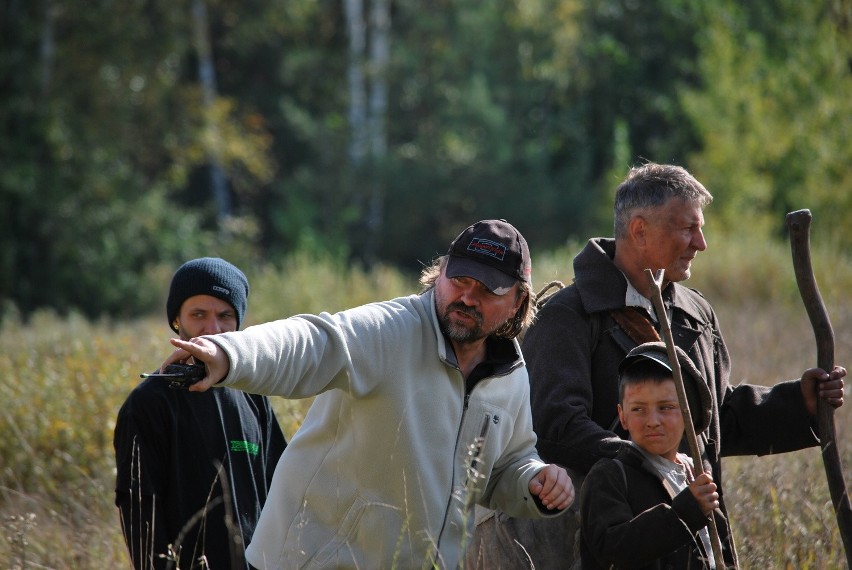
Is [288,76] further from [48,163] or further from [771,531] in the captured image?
[771,531]

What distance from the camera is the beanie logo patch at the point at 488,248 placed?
156 inches

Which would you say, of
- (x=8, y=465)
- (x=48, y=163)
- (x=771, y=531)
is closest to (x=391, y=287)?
(x=48, y=163)

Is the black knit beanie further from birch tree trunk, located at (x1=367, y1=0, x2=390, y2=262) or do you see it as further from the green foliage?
birch tree trunk, located at (x1=367, y1=0, x2=390, y2=262)

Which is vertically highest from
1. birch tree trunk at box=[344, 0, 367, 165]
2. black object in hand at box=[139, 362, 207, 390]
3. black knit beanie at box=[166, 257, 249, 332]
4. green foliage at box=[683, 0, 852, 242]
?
birch tree trunk at box=[344, 0, 367, 165]

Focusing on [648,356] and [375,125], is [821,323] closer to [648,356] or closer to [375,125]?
[648,356]

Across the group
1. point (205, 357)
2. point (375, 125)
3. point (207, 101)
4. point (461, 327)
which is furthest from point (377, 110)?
point (205, 357)

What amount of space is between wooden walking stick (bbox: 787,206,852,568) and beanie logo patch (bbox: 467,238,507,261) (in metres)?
0.90

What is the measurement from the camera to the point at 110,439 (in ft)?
25.2

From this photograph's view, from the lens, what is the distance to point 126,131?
24.8m

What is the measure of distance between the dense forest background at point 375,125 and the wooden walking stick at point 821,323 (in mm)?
15226

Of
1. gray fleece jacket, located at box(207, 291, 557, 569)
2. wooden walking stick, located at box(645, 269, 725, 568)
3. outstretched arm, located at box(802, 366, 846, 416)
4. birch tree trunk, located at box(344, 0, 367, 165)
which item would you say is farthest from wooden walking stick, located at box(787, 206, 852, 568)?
birch tree trunk, located at box(344, 0, 367, 165)

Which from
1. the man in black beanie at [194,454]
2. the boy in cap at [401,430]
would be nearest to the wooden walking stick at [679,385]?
the boy in cap at [401,430]

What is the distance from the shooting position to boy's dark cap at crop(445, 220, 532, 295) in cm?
392

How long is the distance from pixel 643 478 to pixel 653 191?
3.65ft
